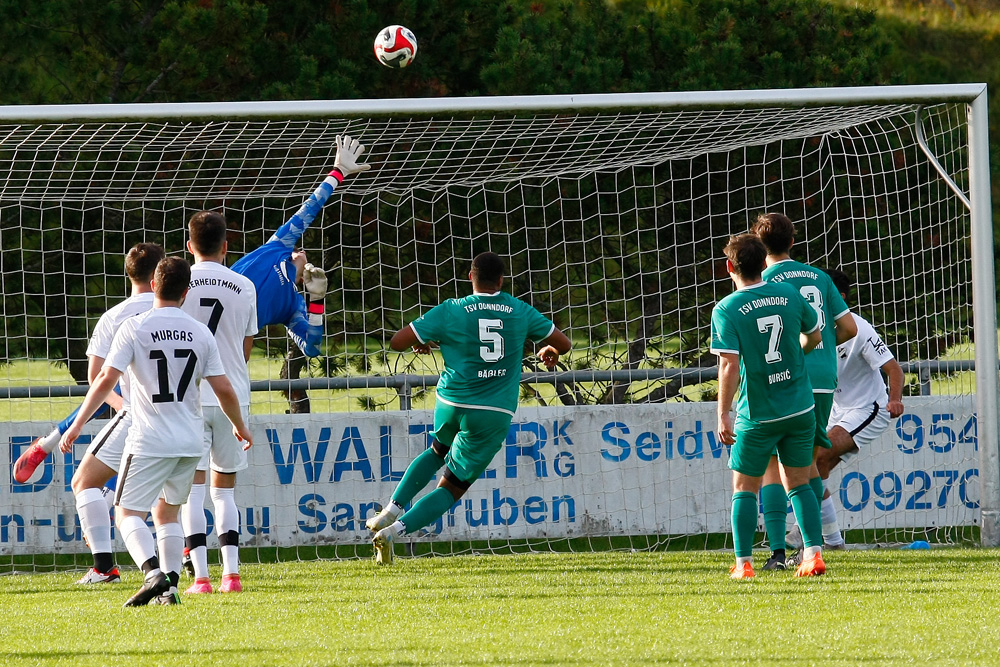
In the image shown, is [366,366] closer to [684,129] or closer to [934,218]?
[684,129]

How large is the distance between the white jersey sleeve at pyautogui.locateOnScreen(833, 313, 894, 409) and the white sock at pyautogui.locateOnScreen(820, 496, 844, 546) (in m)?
0.64

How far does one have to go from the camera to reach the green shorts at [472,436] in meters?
6.56

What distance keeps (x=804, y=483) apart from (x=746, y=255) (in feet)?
3.88

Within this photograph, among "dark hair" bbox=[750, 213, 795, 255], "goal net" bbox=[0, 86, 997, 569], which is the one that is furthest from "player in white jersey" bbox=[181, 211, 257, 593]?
"dark hair" bbox=[750, 213, 795, 255]

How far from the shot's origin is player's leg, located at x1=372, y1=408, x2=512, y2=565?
653 cm

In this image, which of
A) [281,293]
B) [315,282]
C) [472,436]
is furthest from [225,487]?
[472,436]

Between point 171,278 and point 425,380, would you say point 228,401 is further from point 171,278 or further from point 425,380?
point 425,380

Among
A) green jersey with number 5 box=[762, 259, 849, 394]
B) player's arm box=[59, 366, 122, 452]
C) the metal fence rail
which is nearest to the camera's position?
player's arm box=[59, 366, 122, 452]

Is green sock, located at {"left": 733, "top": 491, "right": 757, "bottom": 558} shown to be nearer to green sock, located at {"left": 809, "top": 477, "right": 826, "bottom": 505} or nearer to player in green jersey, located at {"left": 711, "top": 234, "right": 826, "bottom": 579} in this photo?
player in green jersey, located at {"left": 711, "top": 234, "right": 826, "bottom": 579}

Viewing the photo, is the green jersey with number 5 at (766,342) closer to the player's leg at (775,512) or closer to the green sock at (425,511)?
the player's leg at (775,512)

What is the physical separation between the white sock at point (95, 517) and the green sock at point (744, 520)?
10.6ft

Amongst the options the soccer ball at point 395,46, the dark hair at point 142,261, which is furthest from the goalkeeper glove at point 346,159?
the dark hair at point 142,261

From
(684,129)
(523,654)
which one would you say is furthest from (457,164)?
(523,654)

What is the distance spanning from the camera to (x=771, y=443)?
5.82 m
